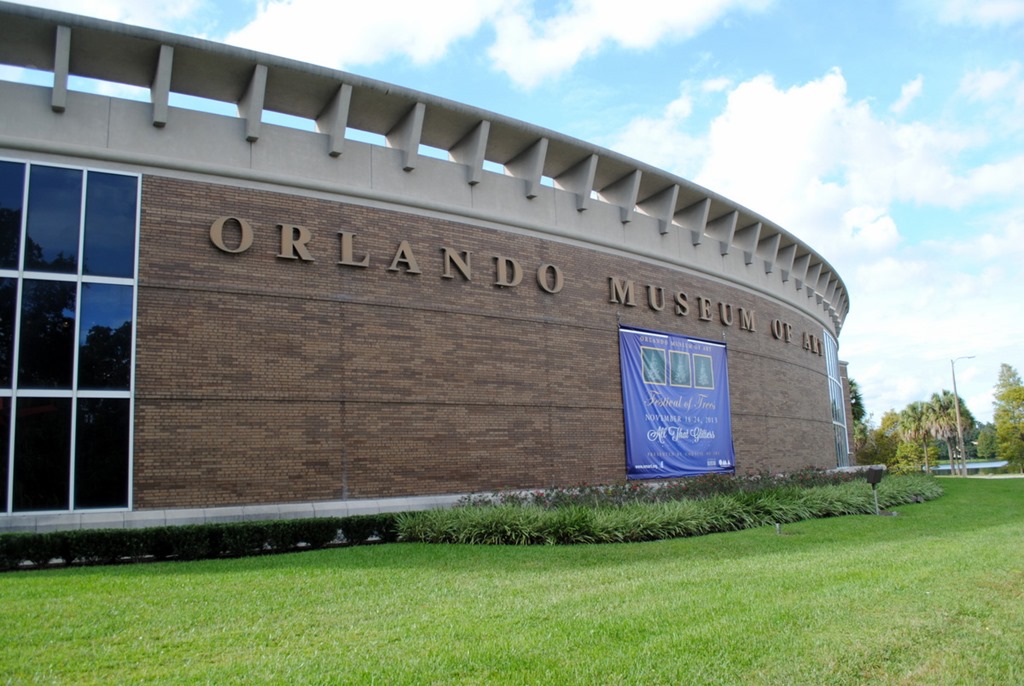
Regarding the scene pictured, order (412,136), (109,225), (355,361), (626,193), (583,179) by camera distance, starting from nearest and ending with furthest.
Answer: (109,225) → (355,361) → (412,136) → (583,179) → (626,193)

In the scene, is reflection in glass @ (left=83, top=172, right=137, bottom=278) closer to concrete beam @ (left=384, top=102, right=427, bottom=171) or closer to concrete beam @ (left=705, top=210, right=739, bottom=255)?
concrete beam @ (left=384, top=102, right=427, bottom=171)

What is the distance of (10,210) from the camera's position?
44.3 feet

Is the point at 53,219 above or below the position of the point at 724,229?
below

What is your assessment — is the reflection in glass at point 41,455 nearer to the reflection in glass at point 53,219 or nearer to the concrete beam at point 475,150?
the reflection in glass at point 53,219

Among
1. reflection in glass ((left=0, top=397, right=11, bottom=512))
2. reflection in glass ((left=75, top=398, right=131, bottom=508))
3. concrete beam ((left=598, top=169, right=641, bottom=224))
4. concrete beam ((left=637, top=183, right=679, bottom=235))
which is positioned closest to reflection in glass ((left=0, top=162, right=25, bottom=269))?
reflection in glass ((left=0, top=397, right=11, bottom=512))

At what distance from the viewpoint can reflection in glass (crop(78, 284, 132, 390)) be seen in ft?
44.5

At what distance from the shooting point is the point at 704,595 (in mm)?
8023

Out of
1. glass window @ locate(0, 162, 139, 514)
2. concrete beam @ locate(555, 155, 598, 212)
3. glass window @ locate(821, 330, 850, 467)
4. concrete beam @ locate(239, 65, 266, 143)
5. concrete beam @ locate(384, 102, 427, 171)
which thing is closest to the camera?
glass window @ locate(0, 162, 139, 514)

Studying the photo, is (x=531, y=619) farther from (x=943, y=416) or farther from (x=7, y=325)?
(x=943, y=416)

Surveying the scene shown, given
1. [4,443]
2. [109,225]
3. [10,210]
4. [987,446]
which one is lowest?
[987,446]

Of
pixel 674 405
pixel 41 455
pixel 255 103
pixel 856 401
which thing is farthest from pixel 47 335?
pixel 856 401

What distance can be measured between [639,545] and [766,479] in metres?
9.38

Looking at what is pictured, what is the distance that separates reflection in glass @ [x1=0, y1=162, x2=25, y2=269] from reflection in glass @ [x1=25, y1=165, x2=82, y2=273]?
6.4 inches

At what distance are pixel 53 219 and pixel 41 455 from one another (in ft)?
13.6
